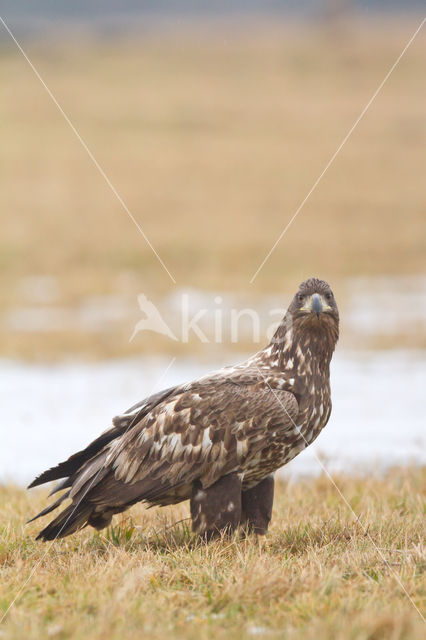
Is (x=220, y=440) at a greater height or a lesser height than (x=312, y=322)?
lesser

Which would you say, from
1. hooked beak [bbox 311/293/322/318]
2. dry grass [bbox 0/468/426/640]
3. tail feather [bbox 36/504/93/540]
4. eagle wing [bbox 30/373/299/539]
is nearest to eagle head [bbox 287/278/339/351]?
hooked beak [bbox 311/293/322/318]

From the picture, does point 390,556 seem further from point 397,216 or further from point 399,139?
point 399,139

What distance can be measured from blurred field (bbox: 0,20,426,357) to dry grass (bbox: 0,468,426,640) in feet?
27.6

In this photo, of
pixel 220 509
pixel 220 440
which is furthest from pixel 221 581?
pixel 220 440

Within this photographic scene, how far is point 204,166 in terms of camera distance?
1173 inches

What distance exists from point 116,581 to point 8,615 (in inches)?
19.4

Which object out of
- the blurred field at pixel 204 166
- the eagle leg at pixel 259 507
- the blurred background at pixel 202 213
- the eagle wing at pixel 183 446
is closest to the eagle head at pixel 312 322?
the eagle wing at pixel 183 446

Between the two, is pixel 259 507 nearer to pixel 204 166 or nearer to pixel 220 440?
pixel 220 440

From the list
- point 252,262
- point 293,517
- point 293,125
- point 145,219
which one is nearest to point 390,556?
point 293,517

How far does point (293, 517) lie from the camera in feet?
18.6

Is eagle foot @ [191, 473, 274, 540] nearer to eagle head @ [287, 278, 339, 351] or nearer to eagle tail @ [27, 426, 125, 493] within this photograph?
eagle tail @ [27, 426, 125, 493]

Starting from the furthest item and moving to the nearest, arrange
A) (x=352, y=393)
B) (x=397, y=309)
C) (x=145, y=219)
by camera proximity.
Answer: (x=145, y=219)
(x=397, y=309)
(x=352, y=393)

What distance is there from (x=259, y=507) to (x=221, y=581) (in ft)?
3.19

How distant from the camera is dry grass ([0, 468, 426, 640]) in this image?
3.72 meters
